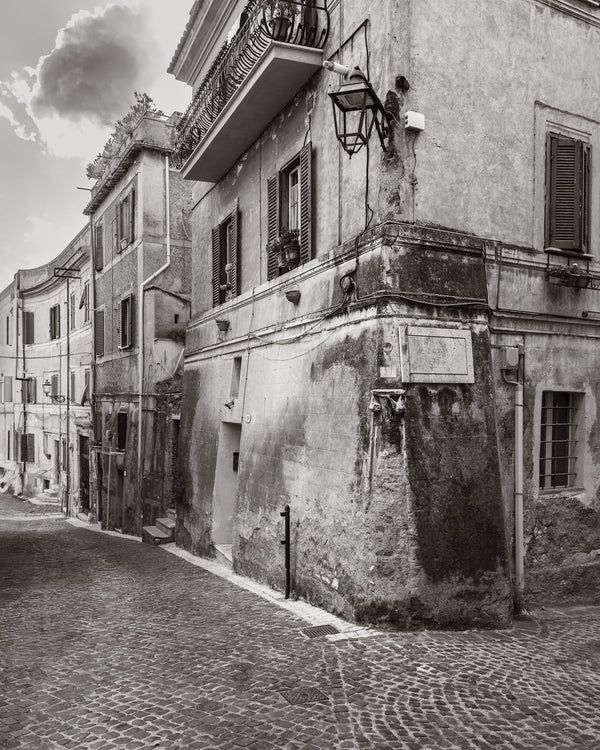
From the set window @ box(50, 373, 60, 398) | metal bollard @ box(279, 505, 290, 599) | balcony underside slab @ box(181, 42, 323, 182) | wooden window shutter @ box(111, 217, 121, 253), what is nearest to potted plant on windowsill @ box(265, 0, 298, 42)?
balcony underside slab @ box(181, 42, 323, 182)

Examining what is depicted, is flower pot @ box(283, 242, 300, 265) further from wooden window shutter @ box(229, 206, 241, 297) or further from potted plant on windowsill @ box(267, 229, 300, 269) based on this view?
wooden window shutter @ box(229, 206, 241, 297)

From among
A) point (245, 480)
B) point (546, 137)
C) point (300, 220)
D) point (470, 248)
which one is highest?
point (546, 137)

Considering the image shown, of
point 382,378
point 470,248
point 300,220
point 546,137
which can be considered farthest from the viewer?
point 300,220

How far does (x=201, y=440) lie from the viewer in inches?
524

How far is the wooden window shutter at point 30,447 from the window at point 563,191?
29.4m

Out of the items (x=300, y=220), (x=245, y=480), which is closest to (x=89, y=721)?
(x=245, y=480)

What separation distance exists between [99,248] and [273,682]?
19.9 m

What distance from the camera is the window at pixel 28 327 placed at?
3266 centimetres

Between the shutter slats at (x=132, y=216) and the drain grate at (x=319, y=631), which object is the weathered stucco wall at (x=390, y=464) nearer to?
the drain grate at (x=319, y=631)

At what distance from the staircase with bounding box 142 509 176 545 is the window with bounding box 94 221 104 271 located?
10042 mm

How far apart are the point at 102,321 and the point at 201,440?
34.7 ft

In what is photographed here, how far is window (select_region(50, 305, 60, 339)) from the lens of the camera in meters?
29.5

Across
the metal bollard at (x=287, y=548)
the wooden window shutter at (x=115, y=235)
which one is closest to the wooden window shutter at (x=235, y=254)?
the metal bollard at (x=287, y=548)

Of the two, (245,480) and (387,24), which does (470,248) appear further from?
(245,480)
